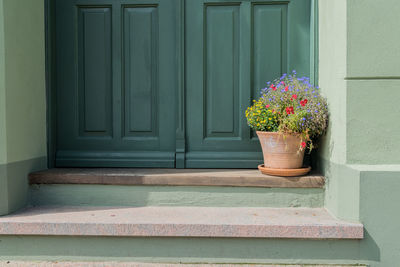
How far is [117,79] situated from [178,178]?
126 cm

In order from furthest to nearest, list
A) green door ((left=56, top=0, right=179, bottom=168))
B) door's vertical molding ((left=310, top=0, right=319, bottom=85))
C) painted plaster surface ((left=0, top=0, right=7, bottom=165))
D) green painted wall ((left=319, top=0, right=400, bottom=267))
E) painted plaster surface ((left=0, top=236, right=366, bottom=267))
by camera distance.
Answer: green door ((left=56, top=0, right=179, bottom=168))
door's vertical molding ((left=310, top=0, right=319, bottom=85))
painted plaster surface ((left=0, top=0, right=7, bottom=165))
painted plaster surface ((left=0, top=236, right=366, bottom=267))
green painted wall ((left=319, top=0, right=400, bottom=267))

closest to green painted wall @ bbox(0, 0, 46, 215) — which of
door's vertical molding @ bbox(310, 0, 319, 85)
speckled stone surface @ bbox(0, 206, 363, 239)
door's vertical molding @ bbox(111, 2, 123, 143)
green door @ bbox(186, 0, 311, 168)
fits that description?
speckled stone surface @ bbox(0, 206, 363, 239)

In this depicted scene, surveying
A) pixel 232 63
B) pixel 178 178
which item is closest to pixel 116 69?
pixel 232 63

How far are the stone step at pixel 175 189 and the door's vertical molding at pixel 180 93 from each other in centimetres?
37

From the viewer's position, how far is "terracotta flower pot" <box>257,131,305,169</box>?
10.1 feet

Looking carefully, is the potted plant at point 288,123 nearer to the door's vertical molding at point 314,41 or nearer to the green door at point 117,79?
the door's vertical molding at point 314,41

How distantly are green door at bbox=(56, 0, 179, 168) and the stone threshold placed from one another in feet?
1.39

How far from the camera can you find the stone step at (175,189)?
3.15 metres

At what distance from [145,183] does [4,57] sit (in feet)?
5.05

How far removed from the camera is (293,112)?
305 centimetres

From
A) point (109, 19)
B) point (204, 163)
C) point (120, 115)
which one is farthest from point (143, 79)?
point (204, 163)

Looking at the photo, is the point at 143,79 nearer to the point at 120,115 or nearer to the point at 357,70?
the point at 120,115

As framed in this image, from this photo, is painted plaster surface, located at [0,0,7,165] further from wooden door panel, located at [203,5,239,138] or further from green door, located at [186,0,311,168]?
wooden door panel, located at [203,5,239,138]

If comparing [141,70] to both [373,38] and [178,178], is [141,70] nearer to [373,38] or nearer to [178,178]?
[178,178]
